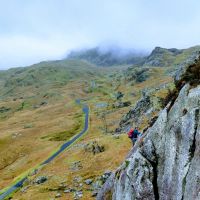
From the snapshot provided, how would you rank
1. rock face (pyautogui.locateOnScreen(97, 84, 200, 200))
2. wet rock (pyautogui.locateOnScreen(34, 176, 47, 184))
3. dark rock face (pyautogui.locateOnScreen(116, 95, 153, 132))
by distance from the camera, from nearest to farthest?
rock face (pyautogui.locateOnScreen(97, 84, 200, 200)) < wet rock (pyautogui.locateOnScreen(34, 176, 47, 184)) < dark rock face (pyautogui.locateOnScreen(116, 95, 153, 132))

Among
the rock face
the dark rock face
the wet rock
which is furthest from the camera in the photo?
the dark rock face

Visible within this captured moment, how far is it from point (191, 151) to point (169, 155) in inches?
121

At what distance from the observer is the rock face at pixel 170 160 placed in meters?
24.2

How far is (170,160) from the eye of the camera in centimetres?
2705

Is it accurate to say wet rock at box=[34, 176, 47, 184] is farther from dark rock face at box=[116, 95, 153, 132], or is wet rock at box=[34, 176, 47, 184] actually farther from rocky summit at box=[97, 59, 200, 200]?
dark rock face at box=[116, 95, 153, 132]

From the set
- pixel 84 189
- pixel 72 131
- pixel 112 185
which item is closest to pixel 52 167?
pixel 84 189

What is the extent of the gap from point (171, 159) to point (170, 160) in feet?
0.65

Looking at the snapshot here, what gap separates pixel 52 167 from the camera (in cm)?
9631

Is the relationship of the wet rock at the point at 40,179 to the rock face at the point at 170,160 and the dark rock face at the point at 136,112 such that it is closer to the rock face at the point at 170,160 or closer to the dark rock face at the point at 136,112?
the rock face at the point at 170,160

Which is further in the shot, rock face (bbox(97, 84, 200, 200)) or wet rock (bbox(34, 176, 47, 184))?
wet rock (bbox(34, 176, 47, 184))

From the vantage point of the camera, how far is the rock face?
24172 millimetres

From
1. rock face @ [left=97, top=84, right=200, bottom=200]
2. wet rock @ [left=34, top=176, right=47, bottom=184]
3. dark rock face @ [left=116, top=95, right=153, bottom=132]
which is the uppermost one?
rock face @ [left=97, top=84, right=200, bottom=200]

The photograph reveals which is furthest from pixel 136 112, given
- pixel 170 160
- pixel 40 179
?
pixel 170 160

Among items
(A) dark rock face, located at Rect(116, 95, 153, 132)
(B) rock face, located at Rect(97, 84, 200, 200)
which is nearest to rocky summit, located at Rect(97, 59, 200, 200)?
(B) rock face, located at Rect(97, 84, 200, 200)
